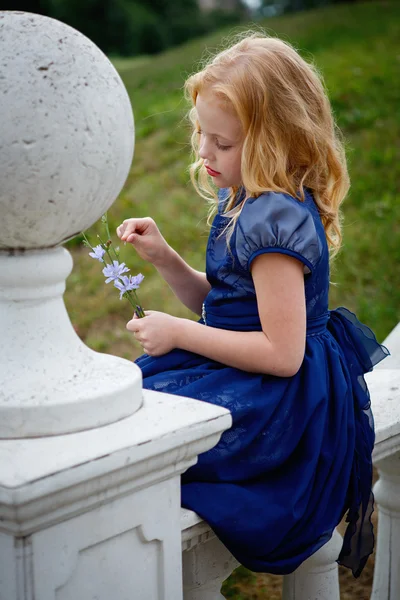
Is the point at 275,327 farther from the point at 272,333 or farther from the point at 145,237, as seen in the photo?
the point at 145,237

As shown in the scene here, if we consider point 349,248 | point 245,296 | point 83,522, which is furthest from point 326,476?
point 349,248

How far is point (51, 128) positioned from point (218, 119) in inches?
27.2

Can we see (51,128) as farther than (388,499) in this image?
No

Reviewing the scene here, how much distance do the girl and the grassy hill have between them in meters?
1.59

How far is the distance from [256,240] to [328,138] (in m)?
0.38

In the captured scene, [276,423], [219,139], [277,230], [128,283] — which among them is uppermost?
[219,139]

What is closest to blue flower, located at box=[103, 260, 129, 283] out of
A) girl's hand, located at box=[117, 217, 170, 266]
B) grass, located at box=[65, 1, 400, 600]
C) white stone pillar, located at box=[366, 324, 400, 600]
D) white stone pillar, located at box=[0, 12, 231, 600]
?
girl's hand, located at box=[117, 217, 170, 266]

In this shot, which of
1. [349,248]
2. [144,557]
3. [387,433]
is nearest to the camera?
[144,557]

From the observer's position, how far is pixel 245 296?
173cm

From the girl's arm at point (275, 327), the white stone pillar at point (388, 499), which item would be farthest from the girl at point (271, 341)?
the white stone pillar at point (388, 499)

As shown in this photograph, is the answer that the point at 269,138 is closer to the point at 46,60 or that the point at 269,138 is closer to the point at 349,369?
the point at 349,369

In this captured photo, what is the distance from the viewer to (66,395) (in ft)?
3.92

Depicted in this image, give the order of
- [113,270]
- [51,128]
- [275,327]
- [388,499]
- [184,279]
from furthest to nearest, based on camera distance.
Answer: [388,499]
[184,279]
[113,270]
[275,327]
[51,128]

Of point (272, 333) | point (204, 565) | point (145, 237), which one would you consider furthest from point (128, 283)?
point (204, 565)
